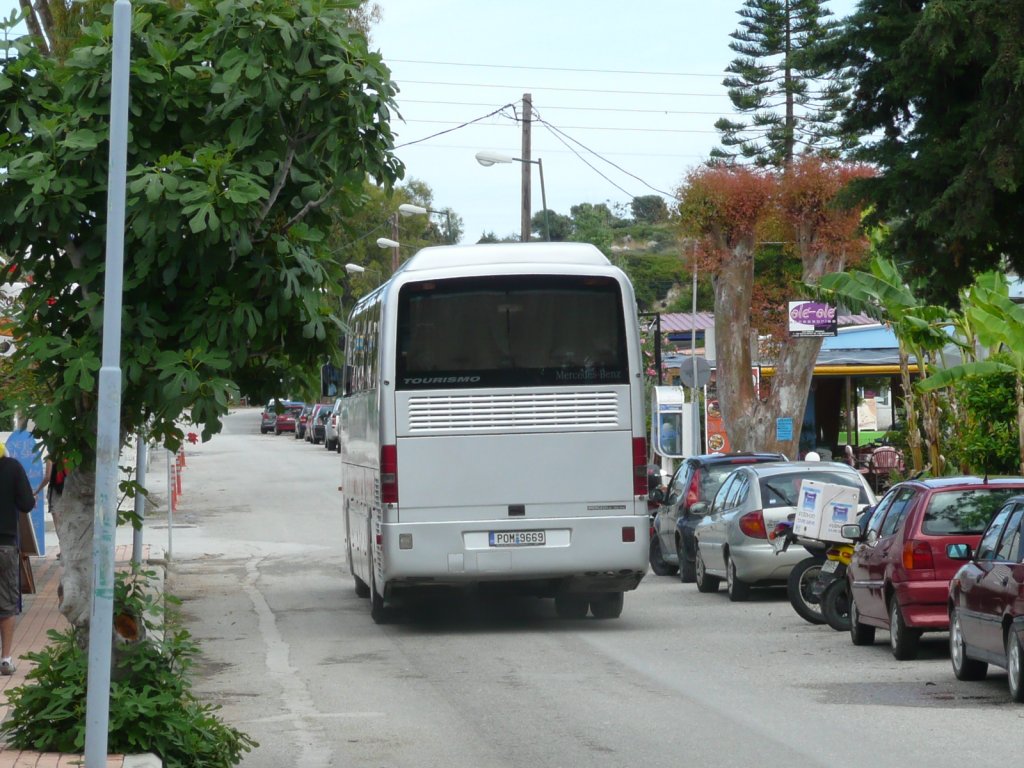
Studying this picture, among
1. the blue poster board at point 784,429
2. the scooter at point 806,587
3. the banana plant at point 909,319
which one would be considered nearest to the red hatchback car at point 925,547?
Answer: the scooter at point 806,587

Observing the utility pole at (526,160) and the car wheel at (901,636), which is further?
the utility pole at (526,160)

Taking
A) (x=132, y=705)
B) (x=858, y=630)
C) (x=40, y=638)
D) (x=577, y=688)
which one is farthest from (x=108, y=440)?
(x=858, y=630)

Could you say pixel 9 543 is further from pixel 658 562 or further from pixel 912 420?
pixel 912 420

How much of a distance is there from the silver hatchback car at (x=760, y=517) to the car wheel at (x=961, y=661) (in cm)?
581

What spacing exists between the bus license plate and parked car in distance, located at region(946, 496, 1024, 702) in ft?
15.7

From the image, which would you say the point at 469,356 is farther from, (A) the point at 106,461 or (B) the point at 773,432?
(B) the point at 773,432

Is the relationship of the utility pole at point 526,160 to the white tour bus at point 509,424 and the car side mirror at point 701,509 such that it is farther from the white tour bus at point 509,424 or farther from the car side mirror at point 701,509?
the white tour bus at point 509,424

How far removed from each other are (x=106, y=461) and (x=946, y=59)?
11.8m

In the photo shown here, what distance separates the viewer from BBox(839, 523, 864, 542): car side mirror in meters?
14.9

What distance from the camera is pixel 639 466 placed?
53.7 ft

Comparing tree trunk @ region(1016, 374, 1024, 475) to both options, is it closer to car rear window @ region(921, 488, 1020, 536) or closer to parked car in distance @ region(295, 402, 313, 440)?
car rear window @ region(921, 488, 1020, 536)

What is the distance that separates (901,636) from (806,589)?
3.21 m

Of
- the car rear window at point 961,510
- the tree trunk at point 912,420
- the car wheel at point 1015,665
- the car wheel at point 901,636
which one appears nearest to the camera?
the car wheel at point 1015,665

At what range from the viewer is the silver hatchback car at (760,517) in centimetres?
1858
